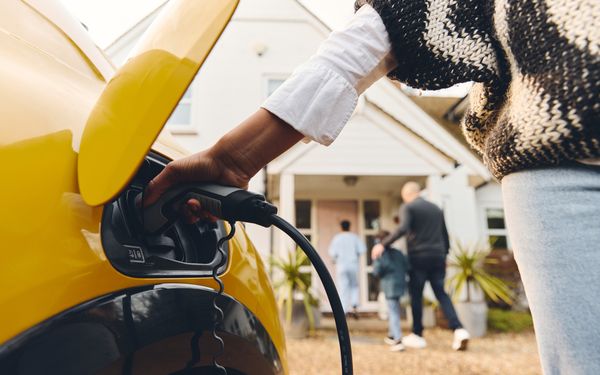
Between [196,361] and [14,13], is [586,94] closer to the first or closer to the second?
[196,361]

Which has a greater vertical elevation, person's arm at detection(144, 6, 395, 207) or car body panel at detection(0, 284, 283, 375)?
person's arm at detection(144, 6, 395, 207)

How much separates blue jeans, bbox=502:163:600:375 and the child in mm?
5302

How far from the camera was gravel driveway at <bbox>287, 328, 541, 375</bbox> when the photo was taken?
16.0ft

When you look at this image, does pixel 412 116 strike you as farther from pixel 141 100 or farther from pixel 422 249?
pixel 141 100

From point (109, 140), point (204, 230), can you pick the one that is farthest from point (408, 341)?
point (109, 140)

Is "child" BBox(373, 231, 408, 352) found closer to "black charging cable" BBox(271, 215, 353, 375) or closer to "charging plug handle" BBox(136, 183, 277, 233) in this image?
"black charging cable" BBox(271, 215, 353, 375)

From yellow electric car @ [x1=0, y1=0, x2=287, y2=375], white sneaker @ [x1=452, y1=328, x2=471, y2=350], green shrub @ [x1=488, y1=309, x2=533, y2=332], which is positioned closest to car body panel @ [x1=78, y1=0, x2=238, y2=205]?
yellow electric car @ [x1=0, y1=0, x2=287, y2=375]

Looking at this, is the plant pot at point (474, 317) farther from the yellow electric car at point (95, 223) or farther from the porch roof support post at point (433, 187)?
the yellow electric car at point (95, 223)

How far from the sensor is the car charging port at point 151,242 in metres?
0.80

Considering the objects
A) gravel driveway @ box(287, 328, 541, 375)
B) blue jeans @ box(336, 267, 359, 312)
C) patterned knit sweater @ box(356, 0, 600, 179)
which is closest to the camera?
patterned knit sweater @ box(356, 0, 600, 179)

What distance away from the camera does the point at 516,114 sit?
0.82 meters

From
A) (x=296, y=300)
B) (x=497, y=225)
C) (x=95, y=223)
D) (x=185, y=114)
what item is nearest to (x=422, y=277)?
(x=296, y=300)

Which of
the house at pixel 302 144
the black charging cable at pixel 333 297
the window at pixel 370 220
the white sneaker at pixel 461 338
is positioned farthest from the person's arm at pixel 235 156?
the window at pixel 370 220

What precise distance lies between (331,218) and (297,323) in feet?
14.0
